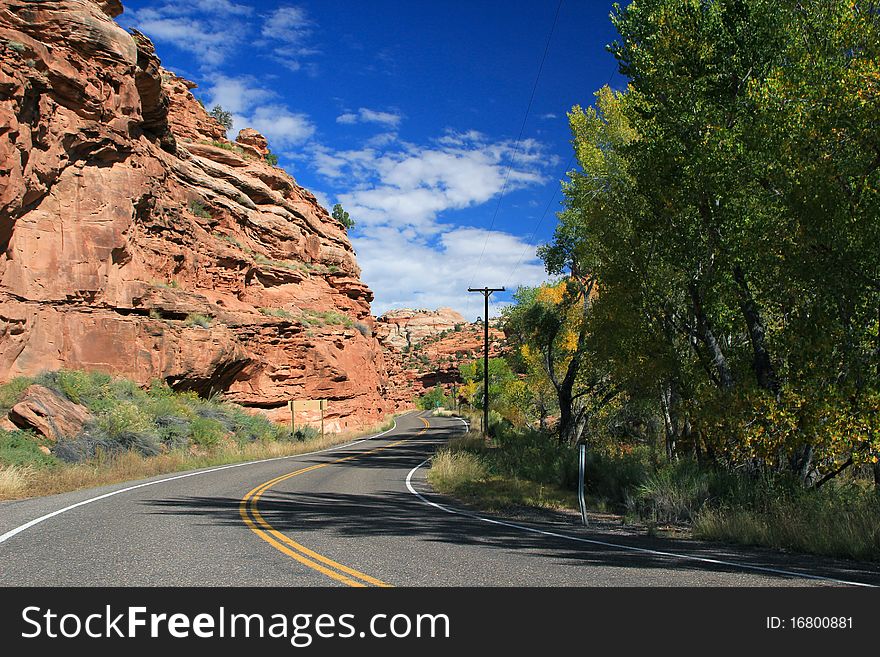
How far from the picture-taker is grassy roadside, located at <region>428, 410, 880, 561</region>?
7.53 meters

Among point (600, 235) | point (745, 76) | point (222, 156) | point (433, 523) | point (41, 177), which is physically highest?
point (222, 156)

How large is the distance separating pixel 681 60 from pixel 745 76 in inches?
54.9

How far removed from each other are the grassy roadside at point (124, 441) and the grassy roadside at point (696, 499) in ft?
30.3

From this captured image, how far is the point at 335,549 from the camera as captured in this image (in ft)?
23.5

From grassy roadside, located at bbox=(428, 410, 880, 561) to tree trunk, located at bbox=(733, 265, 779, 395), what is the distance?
1880 mm

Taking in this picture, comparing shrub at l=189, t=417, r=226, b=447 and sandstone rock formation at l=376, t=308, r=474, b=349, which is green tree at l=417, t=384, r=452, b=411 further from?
shrub at l=189, t=417, r=226, b=447

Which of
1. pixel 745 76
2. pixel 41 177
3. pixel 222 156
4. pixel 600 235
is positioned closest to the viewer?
pixel 745 76

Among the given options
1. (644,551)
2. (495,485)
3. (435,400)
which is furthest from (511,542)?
(435,400)

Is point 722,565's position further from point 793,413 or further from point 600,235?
point 600,235

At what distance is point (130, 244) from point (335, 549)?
A: 23.6 metres

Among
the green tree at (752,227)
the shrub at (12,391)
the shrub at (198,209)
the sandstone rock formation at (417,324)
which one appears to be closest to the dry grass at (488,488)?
the green tree at (752,227)

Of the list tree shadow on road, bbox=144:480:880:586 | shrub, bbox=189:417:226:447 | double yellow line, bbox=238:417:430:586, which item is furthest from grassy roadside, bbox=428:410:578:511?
shrub, bbox=189:417:226:447
